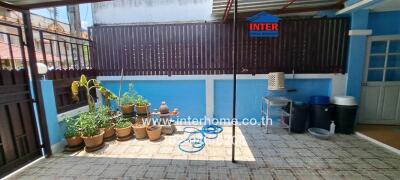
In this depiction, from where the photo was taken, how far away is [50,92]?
315 cm

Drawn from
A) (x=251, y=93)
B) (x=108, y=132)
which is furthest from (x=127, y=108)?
(x=251, y=93)

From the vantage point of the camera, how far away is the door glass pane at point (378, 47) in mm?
3984

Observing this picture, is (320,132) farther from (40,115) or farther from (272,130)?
(40,115)

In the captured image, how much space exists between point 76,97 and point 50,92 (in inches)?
19.7

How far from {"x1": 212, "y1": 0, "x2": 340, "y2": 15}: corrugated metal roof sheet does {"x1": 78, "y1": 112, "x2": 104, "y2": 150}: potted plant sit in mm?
3296

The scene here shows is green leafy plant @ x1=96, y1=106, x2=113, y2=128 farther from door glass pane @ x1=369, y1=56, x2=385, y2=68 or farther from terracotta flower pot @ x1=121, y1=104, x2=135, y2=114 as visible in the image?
door glass pane @ x1=369, y1=56, x2=385, y2=68

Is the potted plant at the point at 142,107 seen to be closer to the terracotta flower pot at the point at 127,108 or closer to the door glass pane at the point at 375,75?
the terracotta flower pot at the point at 127,108

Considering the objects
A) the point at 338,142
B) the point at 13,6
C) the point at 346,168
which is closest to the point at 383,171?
the point at 346,168

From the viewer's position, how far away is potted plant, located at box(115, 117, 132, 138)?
11.9ft

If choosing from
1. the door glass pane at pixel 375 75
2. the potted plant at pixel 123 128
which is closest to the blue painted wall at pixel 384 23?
the door glass pane at pixel 375 75

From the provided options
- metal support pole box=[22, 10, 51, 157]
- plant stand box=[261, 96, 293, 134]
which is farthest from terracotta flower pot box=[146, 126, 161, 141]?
plant stand box=[261, 96, 293, 134]

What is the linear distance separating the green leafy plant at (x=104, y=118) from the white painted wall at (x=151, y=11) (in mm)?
2586

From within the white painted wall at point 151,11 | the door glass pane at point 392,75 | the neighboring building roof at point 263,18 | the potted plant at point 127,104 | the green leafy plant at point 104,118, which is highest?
the white painted wall at point 151,11

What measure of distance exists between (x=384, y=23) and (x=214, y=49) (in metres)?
3.72
